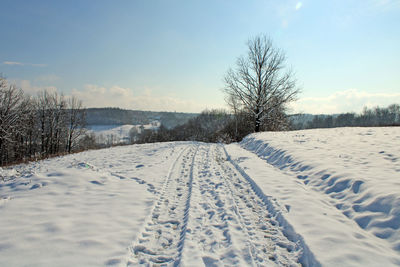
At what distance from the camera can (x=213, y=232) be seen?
11.7ft

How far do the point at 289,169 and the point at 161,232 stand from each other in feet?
18.8

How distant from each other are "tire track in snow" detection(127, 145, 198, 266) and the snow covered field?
2 cm

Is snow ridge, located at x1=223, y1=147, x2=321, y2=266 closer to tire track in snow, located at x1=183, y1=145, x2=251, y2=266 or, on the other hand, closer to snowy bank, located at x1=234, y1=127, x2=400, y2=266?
snowy bank, located at x1=234, y1=127, x2=400, y2=266

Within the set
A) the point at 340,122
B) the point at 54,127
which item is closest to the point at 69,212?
the point at 54,127

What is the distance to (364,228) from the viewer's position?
346cm

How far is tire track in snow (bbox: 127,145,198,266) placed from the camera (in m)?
2.93

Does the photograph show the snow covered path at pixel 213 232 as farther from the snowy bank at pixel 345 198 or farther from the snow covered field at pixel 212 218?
the snowy bank at pixel 345 198

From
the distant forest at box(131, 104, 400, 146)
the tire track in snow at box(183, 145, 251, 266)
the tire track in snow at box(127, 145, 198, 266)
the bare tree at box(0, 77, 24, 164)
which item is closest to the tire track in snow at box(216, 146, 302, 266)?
the tire track in snow at box(183, 145, 251, 266)

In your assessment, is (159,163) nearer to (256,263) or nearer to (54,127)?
(256,263)

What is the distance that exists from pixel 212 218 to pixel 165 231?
106 cm

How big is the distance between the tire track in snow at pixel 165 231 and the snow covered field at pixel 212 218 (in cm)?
2

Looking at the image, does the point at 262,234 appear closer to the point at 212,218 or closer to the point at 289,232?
the point at 289,232

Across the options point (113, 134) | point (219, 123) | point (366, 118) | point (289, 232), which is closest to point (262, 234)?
point (289, 232)

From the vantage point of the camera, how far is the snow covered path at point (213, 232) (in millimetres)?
2885
